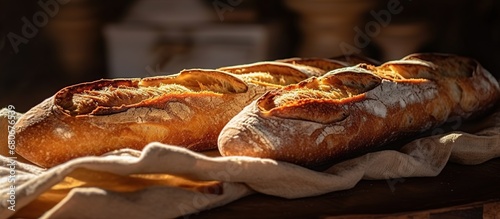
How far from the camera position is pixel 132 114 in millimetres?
1177

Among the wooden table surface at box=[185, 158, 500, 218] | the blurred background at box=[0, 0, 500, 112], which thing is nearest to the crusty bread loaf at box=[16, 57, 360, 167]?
the wooden table surface at box=[185, 158, 500, 218]

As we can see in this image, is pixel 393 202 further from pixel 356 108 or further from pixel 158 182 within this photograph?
pixel 158 182

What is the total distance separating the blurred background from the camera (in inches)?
93.6

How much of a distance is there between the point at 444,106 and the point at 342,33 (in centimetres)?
106

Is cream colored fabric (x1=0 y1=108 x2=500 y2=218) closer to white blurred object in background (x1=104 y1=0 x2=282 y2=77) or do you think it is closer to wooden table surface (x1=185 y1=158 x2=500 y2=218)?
wooden table surface (x1=185 y1=158 x2=500 y2=218)

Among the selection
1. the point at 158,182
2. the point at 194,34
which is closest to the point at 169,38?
the point at 194,34

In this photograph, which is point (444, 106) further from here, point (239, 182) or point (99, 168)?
point (99, 168)

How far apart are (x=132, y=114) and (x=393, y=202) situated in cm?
48

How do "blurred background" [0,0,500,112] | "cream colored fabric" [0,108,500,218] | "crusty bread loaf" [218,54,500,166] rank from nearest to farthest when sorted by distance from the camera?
"cream colored fabric" [0,108,500,218], "crusty bread loaf" [218,54,500,166], "blurred background" [0,0,500,112]

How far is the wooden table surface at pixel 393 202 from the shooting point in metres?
1.00

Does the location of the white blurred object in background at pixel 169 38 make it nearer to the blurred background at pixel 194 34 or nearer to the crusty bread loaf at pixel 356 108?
the blurred background at pixel 194 34

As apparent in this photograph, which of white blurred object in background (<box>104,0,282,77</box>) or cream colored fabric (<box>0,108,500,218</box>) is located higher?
cream colored fabric (<box>0,108,500,218</box>)

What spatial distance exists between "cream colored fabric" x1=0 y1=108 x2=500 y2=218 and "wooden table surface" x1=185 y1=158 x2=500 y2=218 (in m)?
0.02

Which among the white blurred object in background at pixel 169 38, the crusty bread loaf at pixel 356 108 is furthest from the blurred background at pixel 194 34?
the crusty bread loaf at pixel 356 108
